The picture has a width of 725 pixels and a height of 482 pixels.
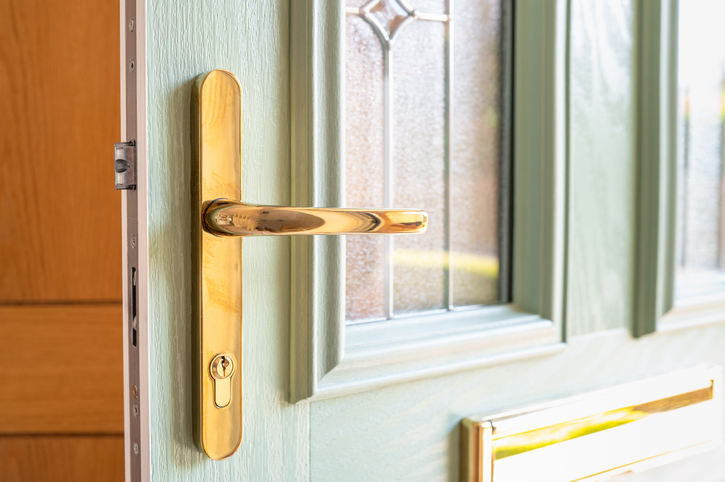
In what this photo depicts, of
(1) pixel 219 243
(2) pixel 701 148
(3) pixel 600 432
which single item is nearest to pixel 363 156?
(1) pixel 219 243

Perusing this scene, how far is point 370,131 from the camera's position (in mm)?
440

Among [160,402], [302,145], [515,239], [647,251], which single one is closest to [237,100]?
[302,145]

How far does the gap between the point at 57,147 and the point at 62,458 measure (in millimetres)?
468

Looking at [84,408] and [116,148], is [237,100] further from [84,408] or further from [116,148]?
[84,408]

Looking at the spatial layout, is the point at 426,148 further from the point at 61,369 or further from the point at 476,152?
the point at 61,369

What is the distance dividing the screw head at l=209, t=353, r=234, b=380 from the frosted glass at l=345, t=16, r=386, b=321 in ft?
0.41

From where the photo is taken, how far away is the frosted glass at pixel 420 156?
456 millimetres

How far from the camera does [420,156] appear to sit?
469 mm

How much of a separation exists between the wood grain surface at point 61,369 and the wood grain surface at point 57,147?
3 centimetres

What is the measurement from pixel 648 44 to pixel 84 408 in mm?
888

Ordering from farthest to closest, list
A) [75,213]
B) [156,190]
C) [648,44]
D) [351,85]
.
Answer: [75,213], [648,44], [351,85], [156,190]

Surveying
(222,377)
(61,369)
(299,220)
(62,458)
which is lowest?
(62,458)

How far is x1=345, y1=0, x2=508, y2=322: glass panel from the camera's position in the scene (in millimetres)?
436

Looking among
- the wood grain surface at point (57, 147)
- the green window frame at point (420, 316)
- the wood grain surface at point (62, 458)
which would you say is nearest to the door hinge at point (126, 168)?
the green window frame at point (420, 316)
